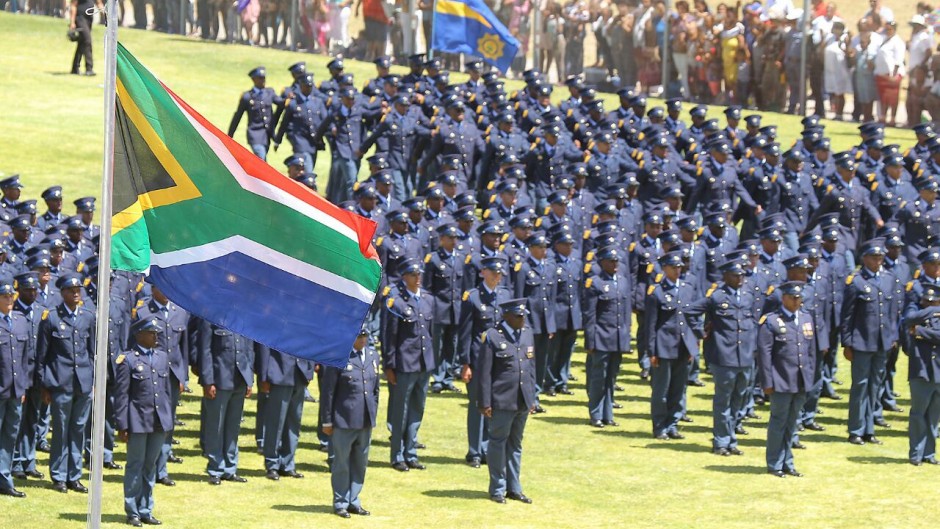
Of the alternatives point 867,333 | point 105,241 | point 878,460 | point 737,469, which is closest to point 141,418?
point 105,241

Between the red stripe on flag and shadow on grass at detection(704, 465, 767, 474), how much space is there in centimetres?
804

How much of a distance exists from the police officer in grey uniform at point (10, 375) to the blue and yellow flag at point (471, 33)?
13400 mm

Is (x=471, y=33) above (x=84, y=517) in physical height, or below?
above

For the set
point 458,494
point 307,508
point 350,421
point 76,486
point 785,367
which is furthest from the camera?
point 785,367

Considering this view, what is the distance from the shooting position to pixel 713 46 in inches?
1372

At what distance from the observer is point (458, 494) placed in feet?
56.4

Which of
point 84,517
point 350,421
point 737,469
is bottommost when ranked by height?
point 84,517

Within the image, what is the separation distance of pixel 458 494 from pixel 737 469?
10.5 feet

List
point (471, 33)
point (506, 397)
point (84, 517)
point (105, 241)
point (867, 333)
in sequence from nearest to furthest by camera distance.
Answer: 1. point (105, 241)
2. point (84, 517)
3. point (506, 397)
4. point (867, 333)
5. point (471, 33)

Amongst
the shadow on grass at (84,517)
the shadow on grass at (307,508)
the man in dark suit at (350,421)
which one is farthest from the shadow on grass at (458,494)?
the shadow on grass at (84,517)

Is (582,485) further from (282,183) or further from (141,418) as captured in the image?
(282,183)

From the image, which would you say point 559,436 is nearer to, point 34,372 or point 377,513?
point 377,513

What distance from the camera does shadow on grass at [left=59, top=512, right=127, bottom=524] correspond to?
52.0 feet

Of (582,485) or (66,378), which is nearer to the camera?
(66,378)
